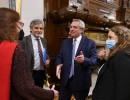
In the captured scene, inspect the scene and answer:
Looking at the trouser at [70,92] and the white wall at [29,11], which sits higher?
the white wall at [29,11]

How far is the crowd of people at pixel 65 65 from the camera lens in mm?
1812

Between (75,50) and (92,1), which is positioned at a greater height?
(92,1)

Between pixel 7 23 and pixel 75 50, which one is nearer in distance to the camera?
pixel 7 23

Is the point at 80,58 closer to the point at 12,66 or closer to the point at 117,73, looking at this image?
the point at 117,73

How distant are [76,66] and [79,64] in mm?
54

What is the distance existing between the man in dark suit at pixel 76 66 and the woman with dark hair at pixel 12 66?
182cm

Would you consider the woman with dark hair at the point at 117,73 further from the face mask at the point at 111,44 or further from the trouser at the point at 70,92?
the trouser at the point at 70,92

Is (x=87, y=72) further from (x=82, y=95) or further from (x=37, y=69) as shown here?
(x=37, y=69)

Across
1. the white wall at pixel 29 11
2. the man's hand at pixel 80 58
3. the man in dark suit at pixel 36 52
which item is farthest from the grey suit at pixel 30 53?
the white wall at pixel 29 11

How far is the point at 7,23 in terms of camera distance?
1.84 meters

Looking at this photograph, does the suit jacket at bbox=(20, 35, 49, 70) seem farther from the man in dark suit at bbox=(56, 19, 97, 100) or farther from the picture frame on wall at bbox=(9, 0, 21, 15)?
the picture frame on wall at bbox=(9, 0, 21, 15)

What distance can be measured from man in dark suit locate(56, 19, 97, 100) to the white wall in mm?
1119

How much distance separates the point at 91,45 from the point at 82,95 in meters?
0.75

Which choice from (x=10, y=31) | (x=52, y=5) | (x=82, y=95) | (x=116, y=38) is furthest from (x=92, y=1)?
(x=10, y=31)
